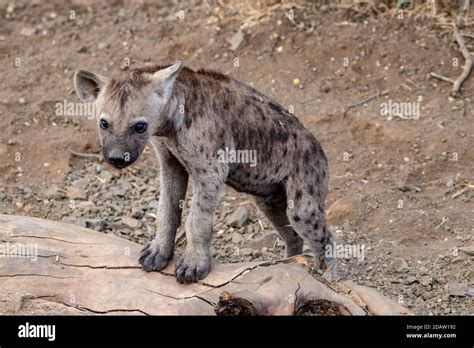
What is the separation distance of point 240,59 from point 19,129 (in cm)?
293

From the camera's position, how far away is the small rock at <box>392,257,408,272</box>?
8.67 meters

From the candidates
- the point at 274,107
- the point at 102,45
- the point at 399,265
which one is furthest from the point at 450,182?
the point at 102,45

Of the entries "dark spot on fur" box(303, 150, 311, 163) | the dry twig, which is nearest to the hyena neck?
"dark spot on fur" box(303, 150, 311, 163)

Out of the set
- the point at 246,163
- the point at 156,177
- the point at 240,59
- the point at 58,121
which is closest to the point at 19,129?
the point at 58,121

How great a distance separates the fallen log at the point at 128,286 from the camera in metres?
6.59

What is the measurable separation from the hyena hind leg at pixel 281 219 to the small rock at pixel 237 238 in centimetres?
78

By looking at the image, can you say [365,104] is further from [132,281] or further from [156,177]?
[132,281]

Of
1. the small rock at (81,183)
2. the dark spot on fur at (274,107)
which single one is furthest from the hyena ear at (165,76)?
the small rock at (81,183)

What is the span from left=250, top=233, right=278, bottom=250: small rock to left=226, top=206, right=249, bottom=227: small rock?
0.31 m

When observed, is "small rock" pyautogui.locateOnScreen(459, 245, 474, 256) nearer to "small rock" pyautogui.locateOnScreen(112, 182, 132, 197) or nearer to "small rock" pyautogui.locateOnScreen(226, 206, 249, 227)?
"small rock" pyautogui.locateOnScreen(226, 206, 249, 227)
